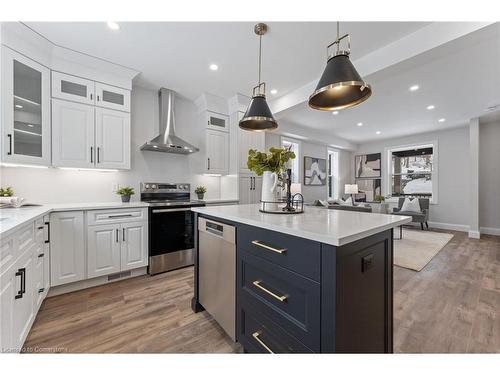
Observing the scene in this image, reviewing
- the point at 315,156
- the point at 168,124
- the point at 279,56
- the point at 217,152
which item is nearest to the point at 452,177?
the point at 315,156

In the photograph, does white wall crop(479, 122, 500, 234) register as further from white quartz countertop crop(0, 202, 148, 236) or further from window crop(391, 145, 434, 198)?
white quartz countertop crop(0, 202, 148, 236)

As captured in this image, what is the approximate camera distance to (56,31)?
7.02ft

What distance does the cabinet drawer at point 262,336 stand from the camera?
109cm

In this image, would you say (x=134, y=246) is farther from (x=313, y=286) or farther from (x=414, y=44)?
(x=414, y=44)

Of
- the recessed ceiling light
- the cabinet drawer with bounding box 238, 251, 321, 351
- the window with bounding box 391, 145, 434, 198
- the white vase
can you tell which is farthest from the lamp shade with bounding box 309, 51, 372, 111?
the window with bounding box 391, 145, 434, 198

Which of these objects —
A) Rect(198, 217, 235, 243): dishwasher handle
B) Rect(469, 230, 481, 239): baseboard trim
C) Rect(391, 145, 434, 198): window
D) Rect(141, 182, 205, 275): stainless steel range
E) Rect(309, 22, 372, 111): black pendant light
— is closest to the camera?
Rect(309, 22, 372, 111): black pendant light

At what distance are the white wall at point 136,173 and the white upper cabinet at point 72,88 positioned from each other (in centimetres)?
70

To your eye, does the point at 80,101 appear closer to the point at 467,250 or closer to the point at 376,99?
the point at 376,99

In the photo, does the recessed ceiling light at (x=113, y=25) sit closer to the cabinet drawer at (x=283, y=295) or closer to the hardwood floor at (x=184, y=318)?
the cabinet drawer at (x=283, y=295)

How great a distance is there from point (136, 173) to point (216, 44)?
86.5 inches

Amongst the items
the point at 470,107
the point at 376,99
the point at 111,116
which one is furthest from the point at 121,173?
the point at 470,107

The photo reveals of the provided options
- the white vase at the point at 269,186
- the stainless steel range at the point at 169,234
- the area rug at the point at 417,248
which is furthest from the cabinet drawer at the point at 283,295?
the area rug at the point at 417,248

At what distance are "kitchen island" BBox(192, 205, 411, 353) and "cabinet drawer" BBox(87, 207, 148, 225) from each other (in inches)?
72.2

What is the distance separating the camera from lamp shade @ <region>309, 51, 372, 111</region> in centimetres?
120
